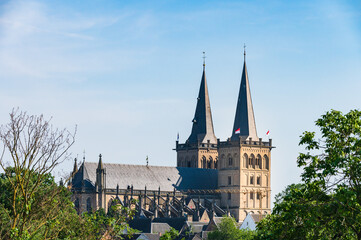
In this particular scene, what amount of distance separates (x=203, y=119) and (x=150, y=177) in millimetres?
13494

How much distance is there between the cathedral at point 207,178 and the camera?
398ft

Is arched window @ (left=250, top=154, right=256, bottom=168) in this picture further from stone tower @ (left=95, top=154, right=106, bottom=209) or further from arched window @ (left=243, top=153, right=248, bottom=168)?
stone tower @ (left=95, top=154, right=106, bottom=209)

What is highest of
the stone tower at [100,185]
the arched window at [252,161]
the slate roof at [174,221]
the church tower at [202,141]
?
the church tower at [202,141]

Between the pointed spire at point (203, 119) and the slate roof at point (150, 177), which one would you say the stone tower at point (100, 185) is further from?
the pointed spire at point (203, 119)

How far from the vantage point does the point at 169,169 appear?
132 metres

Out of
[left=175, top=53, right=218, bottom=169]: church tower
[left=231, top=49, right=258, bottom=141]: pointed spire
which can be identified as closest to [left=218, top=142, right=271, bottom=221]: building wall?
[left=231, top=49, right=258, bottom=141]: pointed spire

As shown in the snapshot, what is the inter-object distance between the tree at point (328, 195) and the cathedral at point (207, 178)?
307 feet

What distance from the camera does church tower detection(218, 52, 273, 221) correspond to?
127m

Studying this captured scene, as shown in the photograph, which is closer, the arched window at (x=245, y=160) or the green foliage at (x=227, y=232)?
the green foliage at (x=227, y=232)

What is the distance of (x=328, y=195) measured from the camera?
25.0 metres

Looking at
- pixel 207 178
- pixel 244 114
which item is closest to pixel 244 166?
pixel 207 178

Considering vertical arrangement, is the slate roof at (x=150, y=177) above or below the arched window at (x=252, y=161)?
below

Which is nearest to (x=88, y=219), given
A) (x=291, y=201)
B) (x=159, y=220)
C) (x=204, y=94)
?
(x=291, y=201)

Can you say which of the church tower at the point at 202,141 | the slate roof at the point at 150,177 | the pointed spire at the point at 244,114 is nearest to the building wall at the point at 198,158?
the church tower at the point at 202,141
